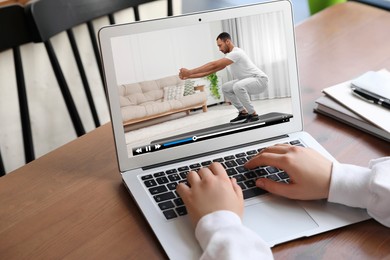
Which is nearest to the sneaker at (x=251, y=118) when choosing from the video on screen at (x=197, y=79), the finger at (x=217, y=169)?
the video on screen at (x=197, y=79)

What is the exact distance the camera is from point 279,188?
0.88 meters

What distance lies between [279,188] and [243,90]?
0.20 metres

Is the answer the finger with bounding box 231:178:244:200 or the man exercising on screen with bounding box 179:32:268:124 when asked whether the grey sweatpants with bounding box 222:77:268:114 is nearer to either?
the man exercising on screen with bounding box 179:32:268:124

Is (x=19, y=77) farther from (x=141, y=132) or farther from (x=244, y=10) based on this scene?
(x=244, y=10)

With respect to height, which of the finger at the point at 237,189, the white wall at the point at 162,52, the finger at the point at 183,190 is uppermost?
the white wall at the point at 162,52

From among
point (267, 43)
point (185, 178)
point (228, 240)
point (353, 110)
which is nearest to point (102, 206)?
point (185, 178)

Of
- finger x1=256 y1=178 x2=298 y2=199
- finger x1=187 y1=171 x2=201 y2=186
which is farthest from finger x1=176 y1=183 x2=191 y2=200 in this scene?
finger x1=256 y1=178 x2=298 y2=199

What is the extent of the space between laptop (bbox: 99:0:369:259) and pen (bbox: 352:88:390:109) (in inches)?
6.7

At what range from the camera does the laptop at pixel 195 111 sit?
2.88 feet

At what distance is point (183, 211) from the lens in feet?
2.83

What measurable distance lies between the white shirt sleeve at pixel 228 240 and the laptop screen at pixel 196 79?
22 cm

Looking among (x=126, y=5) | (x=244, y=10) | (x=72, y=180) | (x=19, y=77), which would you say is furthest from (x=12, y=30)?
(x=244, y=10)

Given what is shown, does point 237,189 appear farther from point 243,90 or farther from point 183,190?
point 243,90

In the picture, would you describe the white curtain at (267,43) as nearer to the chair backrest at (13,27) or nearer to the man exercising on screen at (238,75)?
the man exercising on screen at (238,75)
